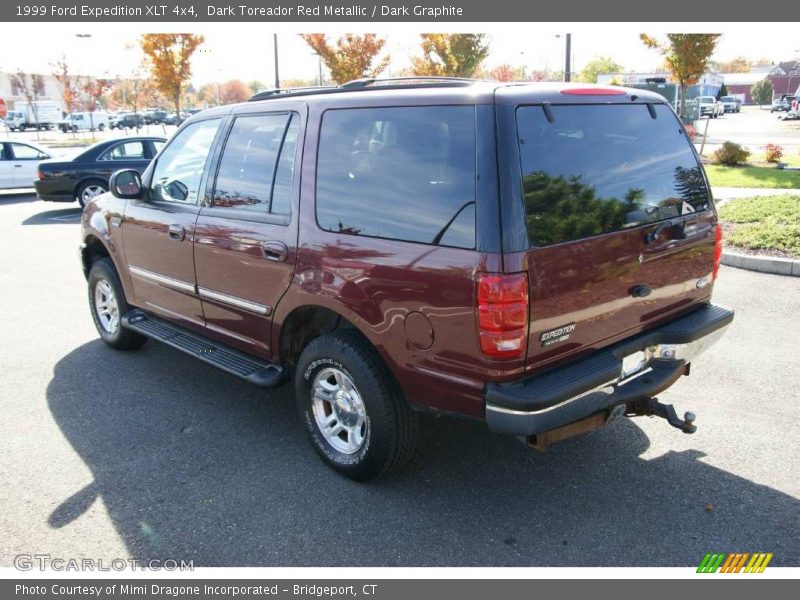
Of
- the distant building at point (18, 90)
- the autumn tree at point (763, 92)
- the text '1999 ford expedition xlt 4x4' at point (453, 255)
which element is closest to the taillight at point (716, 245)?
the text '1999 ford expedition xlt 4x4' at point (453, 255)

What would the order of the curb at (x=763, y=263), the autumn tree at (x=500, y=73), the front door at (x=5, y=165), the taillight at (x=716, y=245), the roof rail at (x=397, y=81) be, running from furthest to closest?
the autumn tree at (x=500, y=73) < the front door at (x=5, y=165) < the curb at (x=763, y=263) < the taillight at (x=716, y=245) < the roof rail at (x=397, y=81)

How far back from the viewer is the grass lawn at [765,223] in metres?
8.08

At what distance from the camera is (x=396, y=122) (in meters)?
3.28

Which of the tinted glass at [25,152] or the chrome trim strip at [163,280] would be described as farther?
the tinted glass at [25,152]

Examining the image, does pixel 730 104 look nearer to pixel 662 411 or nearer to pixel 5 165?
pixel 5 165

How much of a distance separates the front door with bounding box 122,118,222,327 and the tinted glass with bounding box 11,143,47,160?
13.8 meters

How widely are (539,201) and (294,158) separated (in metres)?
1.50

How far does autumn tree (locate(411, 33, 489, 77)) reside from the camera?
22.1m

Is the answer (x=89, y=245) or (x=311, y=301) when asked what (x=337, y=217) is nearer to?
(x=311, y=301)

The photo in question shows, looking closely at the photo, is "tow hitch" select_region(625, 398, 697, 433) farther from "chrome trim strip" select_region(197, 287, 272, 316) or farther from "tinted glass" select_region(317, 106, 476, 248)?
"chrome trim strip" select_region(197, 287, 272, 316)

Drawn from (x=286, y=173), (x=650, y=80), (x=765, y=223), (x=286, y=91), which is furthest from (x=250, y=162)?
(x=650, y=80)

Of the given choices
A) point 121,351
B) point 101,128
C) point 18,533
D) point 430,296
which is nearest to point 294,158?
point 430,296

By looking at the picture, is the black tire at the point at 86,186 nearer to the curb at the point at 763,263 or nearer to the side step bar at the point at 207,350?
the side step bar at the point at 207,350

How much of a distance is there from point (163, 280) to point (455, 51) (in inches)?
774
